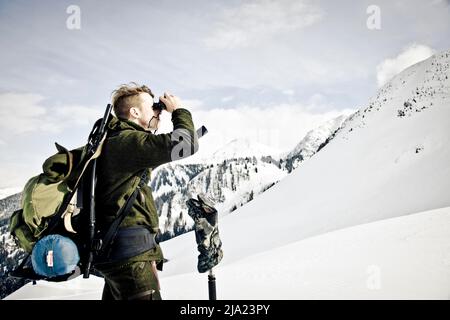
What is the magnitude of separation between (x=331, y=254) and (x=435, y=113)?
23.5m

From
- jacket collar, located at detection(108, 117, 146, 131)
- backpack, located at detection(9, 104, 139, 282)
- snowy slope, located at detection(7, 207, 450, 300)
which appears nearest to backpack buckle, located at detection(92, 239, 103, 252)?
backpack, located at detection(9, 104, 139, 282)

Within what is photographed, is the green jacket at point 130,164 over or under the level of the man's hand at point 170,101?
under

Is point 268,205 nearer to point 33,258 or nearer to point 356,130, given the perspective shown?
point 356,130

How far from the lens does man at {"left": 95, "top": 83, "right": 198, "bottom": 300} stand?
2.40 meters

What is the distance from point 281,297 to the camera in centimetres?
634

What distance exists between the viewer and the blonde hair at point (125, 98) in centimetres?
288

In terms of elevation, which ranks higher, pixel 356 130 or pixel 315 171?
pixel 356 130

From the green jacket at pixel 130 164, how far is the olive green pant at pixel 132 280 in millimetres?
126

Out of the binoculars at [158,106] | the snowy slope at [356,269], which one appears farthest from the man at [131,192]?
the snowy slope at [356,269]

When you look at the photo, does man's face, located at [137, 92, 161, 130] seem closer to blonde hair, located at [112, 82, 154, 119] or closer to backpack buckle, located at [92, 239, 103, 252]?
blonde hair, located at [112, 82, 154, 119]

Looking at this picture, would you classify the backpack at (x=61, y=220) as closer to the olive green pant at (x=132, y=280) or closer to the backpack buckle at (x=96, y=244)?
the backpack buckle at (x=96, y=244)
